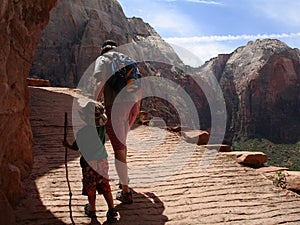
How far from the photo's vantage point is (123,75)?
142 inches

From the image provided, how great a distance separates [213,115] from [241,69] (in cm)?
1553

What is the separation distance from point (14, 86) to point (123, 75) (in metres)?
1.10

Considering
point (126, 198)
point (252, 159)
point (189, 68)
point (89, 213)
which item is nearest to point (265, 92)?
point (189, 68)

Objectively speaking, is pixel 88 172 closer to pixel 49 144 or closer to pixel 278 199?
pixel 278 199

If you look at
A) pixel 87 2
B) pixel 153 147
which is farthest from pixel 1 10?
pixel 87 2

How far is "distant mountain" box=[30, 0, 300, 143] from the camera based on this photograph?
30172 millimetres

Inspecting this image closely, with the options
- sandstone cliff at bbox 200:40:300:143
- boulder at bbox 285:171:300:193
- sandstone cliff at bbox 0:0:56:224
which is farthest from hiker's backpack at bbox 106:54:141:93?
sandstone cliff at bbox 200:40:300:143

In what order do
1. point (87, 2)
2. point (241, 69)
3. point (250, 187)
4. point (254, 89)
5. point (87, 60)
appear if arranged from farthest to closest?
point (241, 69)
point (254, 89)
point (87, 2)
point (87, 60)
point (250, 187)

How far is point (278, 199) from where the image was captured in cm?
405

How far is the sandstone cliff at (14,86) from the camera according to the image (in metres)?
2.95

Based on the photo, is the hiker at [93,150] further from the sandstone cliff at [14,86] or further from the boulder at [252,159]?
the boulder at [252,159]

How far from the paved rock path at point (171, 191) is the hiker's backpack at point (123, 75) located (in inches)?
50.0

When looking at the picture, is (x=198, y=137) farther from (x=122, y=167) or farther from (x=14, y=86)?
(x=14, y=86)

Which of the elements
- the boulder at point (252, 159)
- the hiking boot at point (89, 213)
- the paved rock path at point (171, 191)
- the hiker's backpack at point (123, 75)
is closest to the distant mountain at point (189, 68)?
the paved rock path at point (171, 191)
